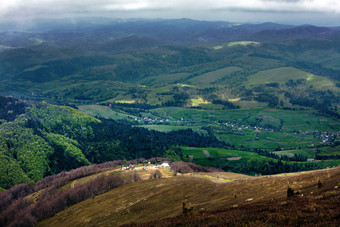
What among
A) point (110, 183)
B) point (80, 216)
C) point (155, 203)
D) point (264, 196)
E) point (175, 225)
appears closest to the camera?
point (175, 225)

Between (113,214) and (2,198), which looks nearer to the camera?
(113,214)

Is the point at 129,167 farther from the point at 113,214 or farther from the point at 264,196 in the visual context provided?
the point at 264,196

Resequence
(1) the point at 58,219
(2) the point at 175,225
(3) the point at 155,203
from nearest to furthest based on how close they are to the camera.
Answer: (2) the point at 175,225 → (3) the point at 155,203 → (1) the point at 58,219

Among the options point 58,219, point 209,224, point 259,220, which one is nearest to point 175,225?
point 209,224

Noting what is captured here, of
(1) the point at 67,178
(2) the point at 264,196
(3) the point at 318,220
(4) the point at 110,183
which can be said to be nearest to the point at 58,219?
(4) the point at 110,183

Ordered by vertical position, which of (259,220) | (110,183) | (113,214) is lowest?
(110,183)

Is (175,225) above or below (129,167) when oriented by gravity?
above
